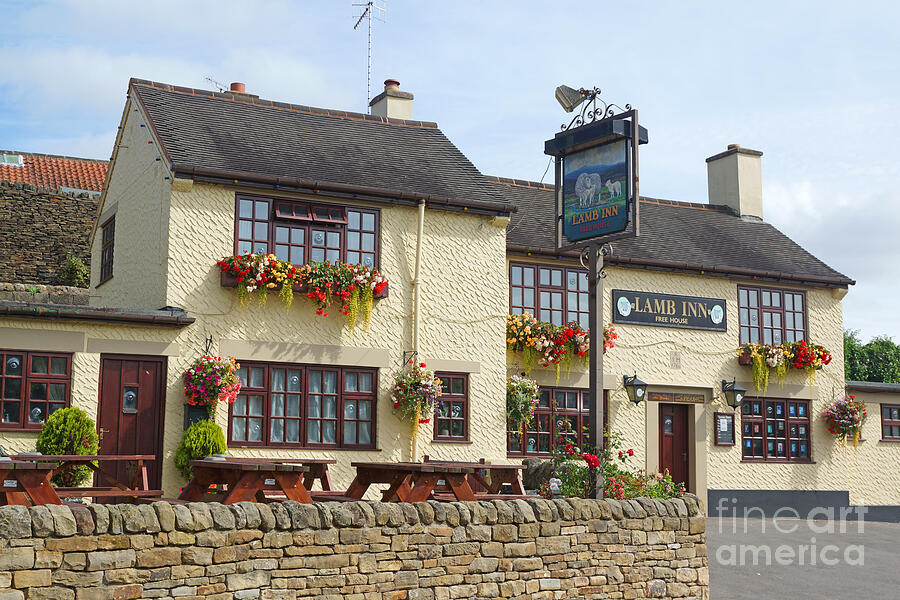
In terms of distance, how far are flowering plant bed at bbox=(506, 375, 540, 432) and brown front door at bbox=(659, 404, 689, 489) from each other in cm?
347

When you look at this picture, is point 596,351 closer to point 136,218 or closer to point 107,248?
point 136,218

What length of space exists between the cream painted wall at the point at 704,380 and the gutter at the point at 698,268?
0.64ft

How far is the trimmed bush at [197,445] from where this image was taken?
1432 centimetres

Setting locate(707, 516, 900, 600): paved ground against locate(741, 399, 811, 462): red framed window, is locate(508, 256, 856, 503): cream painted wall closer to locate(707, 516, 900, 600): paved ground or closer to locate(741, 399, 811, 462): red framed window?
locate(741, 399, 811, 462): red framed window

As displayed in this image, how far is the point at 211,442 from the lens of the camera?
47.3 feet

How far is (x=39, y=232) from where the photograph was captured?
2442 cm

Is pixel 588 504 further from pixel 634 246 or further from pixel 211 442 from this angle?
pixel 634 246

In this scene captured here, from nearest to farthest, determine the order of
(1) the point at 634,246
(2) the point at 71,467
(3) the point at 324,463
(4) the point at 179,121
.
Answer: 1. (3) the point at 324,463
2. (2) the point at 71,467
3. (4) the point at 179,121
4. (1) the point at 634,246

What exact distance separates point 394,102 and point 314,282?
6333 millimetres

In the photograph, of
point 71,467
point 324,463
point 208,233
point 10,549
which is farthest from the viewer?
point 208,233

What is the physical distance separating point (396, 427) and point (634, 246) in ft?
22.8

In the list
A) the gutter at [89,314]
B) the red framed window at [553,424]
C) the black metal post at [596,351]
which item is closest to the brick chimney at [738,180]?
the red framed window at [553,424]

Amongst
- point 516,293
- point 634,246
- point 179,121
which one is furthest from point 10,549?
point 634,246

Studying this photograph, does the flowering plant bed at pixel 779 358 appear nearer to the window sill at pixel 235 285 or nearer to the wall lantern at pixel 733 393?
the wall lantern at pixel 733 393
